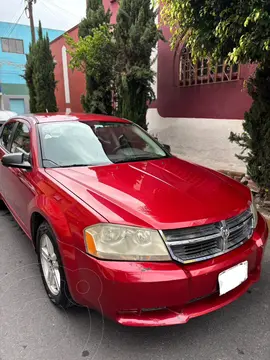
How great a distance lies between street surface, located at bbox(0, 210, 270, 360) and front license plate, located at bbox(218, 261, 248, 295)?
1.39 feet

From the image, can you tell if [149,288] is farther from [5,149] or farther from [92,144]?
[5,149]

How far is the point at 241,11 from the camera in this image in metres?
Result: 2.83

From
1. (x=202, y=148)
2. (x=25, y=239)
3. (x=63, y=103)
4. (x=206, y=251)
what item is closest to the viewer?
(x=206, y=251)

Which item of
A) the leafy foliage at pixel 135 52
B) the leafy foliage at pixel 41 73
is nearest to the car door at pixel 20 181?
the leafy foliage at pixel 135 52

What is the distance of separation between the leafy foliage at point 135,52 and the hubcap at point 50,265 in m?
5.31

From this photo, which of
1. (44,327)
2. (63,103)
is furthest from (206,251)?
(63,103)

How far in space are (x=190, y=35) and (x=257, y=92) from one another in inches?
48.0

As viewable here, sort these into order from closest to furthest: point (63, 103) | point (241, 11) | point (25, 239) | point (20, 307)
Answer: point (20, 307) → point (241, 11) → point (25, 239) → point (63, 103)

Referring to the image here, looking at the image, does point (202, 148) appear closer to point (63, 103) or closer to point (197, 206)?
point (197, 206)

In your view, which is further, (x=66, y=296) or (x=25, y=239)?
(x=25, y=239)

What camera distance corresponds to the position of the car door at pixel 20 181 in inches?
106

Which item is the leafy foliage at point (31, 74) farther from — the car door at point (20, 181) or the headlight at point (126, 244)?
the headlight at point (126, 244)

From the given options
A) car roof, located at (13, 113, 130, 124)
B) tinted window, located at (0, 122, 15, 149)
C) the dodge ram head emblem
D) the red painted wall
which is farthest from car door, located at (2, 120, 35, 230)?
the red painted wall

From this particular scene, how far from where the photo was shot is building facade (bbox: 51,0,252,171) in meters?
6.29
